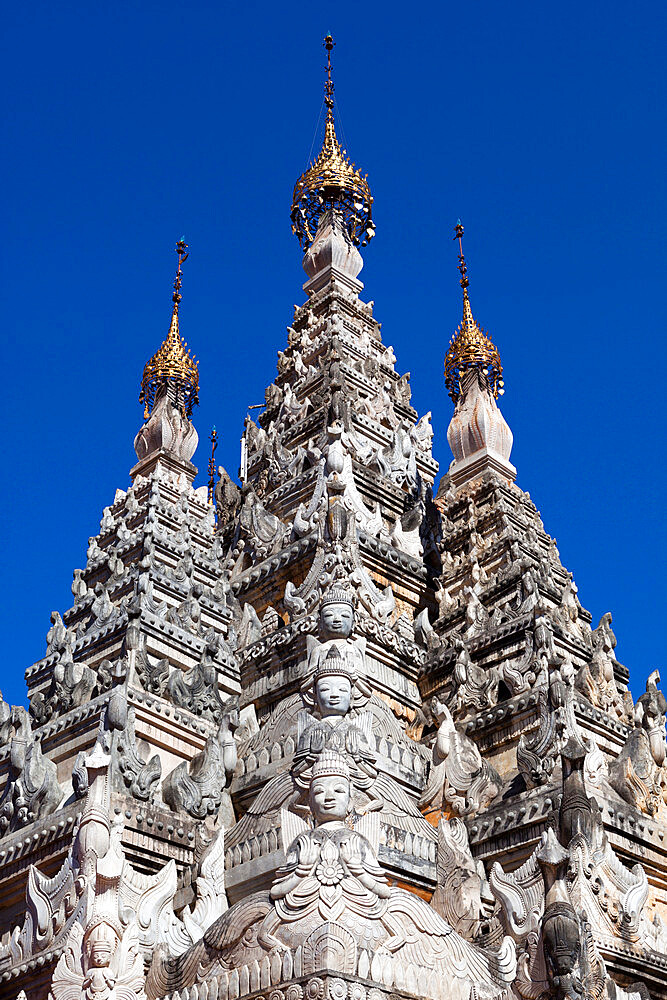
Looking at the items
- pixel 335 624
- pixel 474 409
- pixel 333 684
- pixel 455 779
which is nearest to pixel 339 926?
pixel 333 684

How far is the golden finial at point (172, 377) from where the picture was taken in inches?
1344

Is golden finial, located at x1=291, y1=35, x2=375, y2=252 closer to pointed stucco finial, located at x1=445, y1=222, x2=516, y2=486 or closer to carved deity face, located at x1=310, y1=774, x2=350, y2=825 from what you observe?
pointed stucco finial, located at x1=445, y1=222, x2=516, y2=486

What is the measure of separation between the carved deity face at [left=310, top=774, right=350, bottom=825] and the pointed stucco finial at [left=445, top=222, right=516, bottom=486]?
59.6 ft

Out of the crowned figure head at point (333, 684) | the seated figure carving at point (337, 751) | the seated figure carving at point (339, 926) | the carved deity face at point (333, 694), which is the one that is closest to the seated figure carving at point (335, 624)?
the seated figure carving at point (337, 751)

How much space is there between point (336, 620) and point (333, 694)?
1.88m

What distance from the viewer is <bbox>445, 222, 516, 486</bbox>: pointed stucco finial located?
29500mm

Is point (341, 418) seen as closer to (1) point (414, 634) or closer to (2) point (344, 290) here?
(1) point (414, 634)

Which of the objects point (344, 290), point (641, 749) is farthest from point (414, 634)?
point (344, 290)

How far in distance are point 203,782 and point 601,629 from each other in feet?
28.1

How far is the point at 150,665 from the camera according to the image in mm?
18812

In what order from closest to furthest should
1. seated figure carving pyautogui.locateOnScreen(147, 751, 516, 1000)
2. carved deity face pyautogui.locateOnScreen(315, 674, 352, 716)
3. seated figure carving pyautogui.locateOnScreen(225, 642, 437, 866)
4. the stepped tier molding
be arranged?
1. seated figure carving pyautogui.locateOnScreen(147, 751, 516, 1000)
2. the stepped tier molding
3. seated figure carving pyautogui.locateOnScreen(225, 642, 437, 866)
4. carved deity face pyautogui.locateOnScreen(315, 674, 352, 716)

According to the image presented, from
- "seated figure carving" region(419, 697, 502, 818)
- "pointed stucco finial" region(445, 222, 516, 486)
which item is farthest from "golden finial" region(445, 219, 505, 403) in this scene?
"seated figure carving" region(419, 697, 502, 818)

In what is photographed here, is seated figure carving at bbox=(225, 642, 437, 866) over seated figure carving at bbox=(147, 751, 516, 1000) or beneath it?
over

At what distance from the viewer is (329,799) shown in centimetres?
1142
